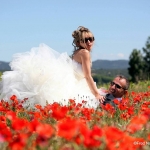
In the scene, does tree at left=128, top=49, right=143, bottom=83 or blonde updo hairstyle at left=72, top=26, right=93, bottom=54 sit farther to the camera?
tree at left=128, top=49, right=143, bottom=83

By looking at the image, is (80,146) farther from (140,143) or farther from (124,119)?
(124,119)

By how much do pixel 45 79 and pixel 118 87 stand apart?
131 cm

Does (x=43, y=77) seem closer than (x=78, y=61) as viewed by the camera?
Yes

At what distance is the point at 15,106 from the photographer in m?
4.70

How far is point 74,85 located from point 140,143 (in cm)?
413


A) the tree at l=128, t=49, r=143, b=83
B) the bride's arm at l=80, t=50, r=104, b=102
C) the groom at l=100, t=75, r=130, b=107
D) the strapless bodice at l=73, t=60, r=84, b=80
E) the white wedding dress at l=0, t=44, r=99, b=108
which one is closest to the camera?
the groom at l=100, t=75, r=130, b=107

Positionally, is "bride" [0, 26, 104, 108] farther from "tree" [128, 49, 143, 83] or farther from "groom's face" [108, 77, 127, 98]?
"tree" [128, 49, 143, 83]

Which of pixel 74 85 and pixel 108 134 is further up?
pixel 74 85

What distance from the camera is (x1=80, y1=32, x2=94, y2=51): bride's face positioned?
6211 millimetres

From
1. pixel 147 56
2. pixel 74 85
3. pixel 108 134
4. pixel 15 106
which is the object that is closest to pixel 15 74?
pixel 74 85

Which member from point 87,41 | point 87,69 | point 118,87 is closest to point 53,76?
point 87,69

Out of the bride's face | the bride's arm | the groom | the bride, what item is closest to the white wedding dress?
the bride

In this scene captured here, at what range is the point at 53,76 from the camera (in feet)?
19.3

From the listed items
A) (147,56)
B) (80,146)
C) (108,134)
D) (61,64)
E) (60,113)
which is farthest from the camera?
(147,56)
